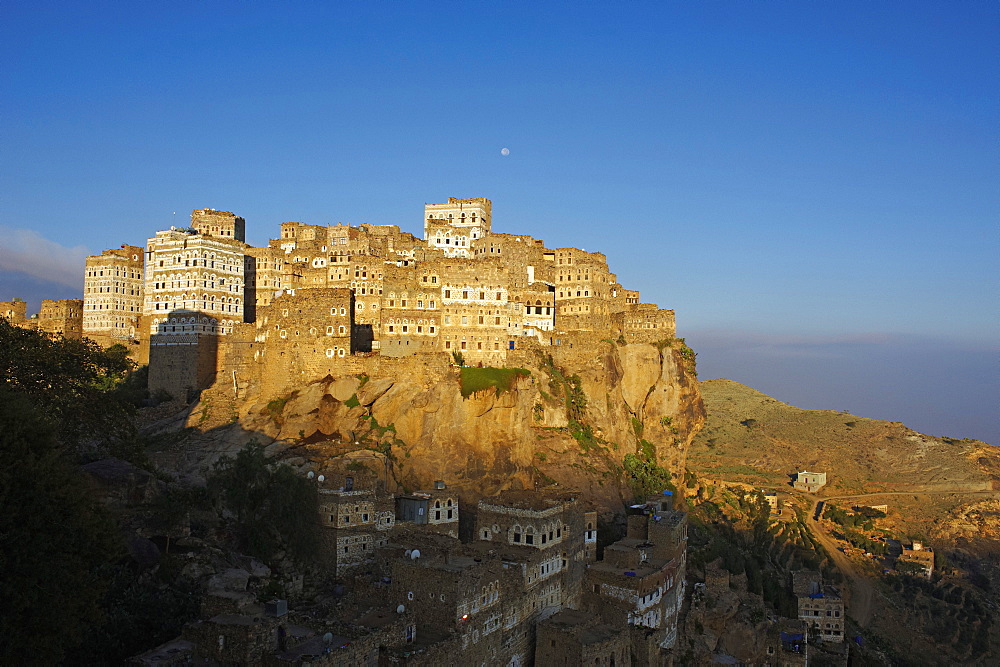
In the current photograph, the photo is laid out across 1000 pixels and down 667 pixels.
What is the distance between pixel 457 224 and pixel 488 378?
27888 mm

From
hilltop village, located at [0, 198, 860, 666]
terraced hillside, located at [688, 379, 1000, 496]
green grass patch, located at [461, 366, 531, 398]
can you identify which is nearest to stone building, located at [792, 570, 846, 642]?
hilltop village, located at [0, 198, 860, 666]

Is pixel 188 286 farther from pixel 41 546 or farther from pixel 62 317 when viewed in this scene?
pixel 41 546

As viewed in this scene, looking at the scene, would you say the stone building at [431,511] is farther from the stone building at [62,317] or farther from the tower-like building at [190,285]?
the stone building at [62,317]

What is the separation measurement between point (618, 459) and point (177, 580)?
43.6 meters

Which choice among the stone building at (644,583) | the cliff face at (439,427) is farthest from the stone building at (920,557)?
the stone building at (644,583)

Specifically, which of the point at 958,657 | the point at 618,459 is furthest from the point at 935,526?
the point at 618,459

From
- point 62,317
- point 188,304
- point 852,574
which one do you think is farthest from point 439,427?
point 852,574

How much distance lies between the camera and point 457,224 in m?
84.4

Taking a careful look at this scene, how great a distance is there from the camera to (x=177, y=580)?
106ft

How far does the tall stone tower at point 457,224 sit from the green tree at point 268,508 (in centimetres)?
4150

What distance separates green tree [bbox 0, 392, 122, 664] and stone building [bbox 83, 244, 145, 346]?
59513mm

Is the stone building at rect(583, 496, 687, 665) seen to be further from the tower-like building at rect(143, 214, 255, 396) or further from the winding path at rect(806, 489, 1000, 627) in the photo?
the tower-like building at rect(143, 214, 255, 396)

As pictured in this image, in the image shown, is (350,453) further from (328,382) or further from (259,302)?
(259,302)

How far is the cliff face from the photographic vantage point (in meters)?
55.8
